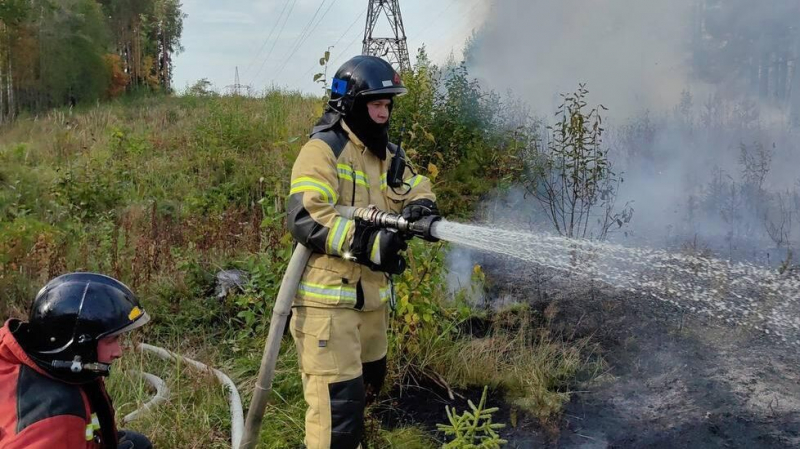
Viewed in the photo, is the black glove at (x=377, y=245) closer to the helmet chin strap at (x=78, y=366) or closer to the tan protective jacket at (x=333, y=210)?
the tan protective jacket at (x=333, y=210)

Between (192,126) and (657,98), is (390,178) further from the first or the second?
(192,126)

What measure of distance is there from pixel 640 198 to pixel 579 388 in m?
4.25

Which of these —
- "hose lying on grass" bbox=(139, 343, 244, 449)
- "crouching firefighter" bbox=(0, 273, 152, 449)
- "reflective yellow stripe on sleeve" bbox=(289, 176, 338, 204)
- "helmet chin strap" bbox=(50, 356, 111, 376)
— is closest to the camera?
"crouching firefighter" bbox=(0, 273, 152, 449)

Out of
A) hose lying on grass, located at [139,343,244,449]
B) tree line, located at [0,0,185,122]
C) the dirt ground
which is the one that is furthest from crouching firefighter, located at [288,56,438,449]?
tree line, located at [0,0,185,122]

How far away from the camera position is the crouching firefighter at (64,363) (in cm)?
179

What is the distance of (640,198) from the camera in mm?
7645

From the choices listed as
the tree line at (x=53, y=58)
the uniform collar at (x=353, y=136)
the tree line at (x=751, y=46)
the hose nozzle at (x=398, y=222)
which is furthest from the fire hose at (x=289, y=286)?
the tree line at (x=53, y=58)

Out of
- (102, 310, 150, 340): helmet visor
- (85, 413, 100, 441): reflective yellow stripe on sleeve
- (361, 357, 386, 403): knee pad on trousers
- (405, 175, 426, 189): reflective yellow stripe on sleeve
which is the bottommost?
(361, 357, 386, 403): knee pad on trousers

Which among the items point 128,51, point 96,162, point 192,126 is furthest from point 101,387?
point 128,51

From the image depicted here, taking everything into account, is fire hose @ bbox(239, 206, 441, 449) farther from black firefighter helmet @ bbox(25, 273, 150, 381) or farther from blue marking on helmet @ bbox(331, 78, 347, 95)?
black firefighter helmet @ bbox(25, 273, 150, 381)

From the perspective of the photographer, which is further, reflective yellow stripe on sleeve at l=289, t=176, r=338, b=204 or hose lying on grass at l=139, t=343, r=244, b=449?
hose lying on grass at l=139, t=343, r=244, b=449

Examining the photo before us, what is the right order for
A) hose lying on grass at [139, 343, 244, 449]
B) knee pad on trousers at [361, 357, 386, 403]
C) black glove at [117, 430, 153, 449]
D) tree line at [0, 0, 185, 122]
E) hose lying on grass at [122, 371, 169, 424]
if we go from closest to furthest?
black glove at [117, 430, 153, 449] < knee pad on trousers at [361, 357, 386, 403] < hose lying on grass at [139, 343, 244, 449] < hose lying on grass at [122, 371, 169, 424] < tree line at [0, 0, 185, 122]

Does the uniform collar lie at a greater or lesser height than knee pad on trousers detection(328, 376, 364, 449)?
greater

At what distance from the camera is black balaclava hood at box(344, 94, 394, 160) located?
2.85 m
